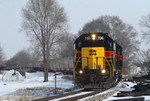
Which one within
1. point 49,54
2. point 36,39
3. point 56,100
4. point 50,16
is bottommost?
point 56,100

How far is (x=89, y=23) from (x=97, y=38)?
37078mm

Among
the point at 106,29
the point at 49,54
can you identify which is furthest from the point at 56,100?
the point at 106,29

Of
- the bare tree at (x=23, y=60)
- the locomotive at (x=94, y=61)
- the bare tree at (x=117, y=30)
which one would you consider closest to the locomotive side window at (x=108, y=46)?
the locomotive at (x=94, y=61)

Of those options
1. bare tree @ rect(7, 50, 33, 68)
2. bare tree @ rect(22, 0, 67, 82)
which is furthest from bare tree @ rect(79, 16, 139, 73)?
bare tree @ rect(7, 50, 33, 68)

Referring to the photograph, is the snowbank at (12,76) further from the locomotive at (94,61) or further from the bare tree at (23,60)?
the bare tree at (23,60)

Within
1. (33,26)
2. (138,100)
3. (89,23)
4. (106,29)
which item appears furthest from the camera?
(89,23)

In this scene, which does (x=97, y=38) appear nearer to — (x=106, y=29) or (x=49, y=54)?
(x=49, y=54)

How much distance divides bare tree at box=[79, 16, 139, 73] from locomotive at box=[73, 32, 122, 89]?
31649 millimetres

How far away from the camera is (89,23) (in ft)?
174

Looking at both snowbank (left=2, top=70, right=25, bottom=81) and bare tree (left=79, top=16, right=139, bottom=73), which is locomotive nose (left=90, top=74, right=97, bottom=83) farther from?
bare tree (left=79, top=16, right=139, bottom=73)

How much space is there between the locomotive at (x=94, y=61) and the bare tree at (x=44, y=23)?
1565 cm

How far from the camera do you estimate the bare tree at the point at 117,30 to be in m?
49.1

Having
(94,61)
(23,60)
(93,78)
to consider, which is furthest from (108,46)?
(23,60)

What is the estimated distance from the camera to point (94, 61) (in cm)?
1608
